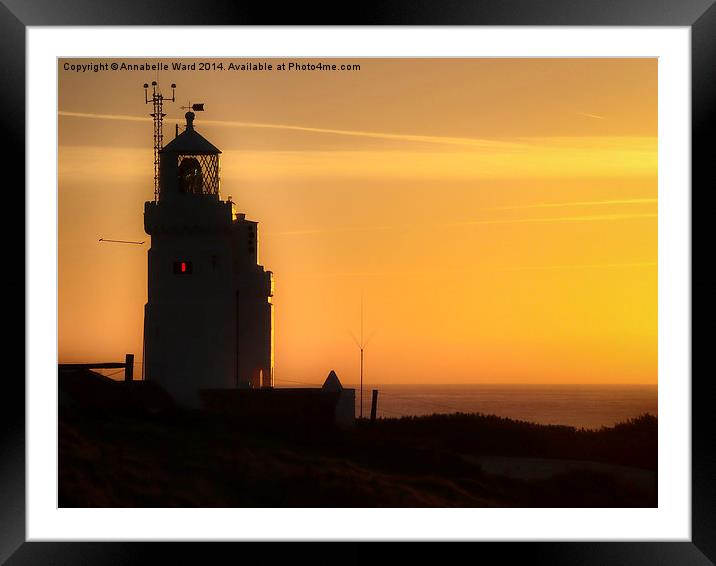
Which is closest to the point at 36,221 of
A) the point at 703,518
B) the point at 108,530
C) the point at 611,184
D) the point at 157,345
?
the point at 108,530

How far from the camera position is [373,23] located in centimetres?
873

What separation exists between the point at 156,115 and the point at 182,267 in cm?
346

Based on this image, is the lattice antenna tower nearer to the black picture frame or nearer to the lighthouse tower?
the lighthouse tower

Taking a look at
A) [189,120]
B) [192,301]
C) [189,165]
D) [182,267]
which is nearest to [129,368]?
[192,301]

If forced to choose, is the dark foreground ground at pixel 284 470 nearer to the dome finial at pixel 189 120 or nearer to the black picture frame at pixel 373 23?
the dome finial at pixel 189 120

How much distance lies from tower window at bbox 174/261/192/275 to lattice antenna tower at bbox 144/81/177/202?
5.09 ft

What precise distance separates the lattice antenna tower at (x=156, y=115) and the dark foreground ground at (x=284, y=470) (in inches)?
198

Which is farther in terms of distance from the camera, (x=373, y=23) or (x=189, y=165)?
(x=189, y=165)

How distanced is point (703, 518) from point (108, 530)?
15.5 ft

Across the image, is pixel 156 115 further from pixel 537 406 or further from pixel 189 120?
pixel 537 406

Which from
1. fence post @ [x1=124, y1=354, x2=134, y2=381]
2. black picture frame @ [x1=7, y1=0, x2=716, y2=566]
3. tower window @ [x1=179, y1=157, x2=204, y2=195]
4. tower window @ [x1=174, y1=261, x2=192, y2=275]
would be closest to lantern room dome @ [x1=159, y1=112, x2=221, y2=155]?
tower window @ [x1=179, y1=157, x2=204, y2=195]

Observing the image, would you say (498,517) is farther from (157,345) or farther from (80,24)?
(157,345)

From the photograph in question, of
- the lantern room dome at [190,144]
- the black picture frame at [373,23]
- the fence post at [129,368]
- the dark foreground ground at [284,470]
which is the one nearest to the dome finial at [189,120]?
the lantern room dome at [190,144]

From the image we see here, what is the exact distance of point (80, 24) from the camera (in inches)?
348
